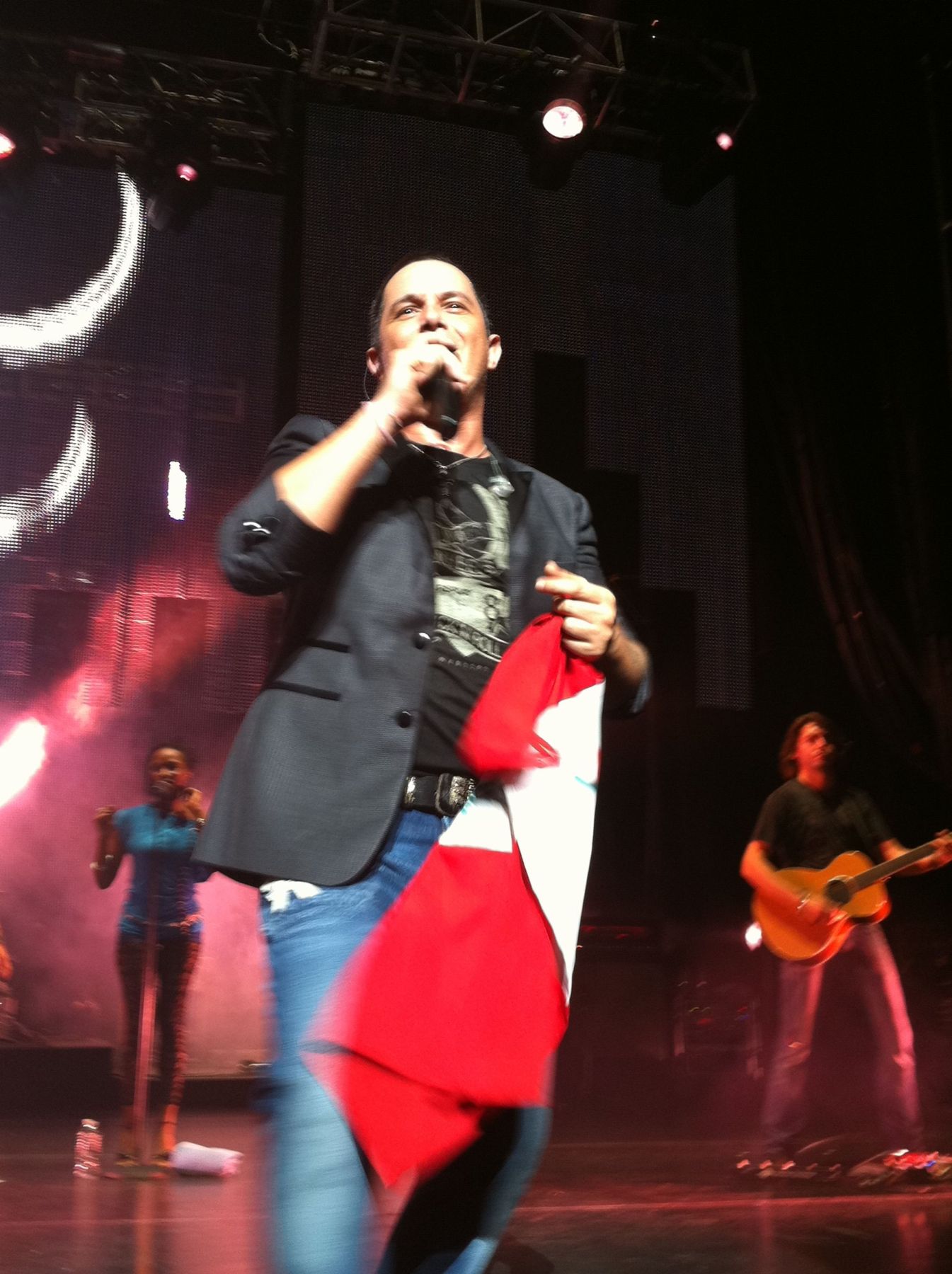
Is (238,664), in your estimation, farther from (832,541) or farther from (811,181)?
(811,181)

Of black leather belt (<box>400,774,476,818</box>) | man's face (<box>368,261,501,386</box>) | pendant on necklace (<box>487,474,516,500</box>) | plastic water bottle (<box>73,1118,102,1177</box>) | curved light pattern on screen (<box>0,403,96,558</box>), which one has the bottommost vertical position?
plastic water bottle (<box>73,1118,102,1177</box>)

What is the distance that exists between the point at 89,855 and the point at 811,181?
226 inches

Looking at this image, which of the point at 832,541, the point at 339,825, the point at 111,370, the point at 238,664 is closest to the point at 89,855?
the point at 238,664

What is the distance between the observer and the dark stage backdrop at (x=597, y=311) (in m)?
6.72

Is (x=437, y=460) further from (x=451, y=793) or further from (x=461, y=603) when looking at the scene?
(x=451, y=793)

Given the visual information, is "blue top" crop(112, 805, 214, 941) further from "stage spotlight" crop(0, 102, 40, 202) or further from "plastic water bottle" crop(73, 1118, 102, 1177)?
"stage spotlight" crop(0, 102, 40, 202)

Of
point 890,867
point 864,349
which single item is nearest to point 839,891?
point 890,867

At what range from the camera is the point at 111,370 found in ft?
22.3

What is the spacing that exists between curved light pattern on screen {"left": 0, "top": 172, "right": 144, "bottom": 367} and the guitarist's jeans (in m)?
4.96

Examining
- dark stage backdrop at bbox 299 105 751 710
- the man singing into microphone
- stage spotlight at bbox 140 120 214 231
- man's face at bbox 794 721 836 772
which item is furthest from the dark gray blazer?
stage spotlight at bbox 140 120 214 231

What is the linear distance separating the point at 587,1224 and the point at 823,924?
156 cm

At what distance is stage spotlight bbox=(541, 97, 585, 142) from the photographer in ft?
20.9

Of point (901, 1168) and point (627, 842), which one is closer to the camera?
point (901, 1168)

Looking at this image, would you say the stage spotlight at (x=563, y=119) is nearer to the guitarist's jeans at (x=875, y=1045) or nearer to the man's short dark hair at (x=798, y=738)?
the man's short dark hair at (x=798, y=738)
